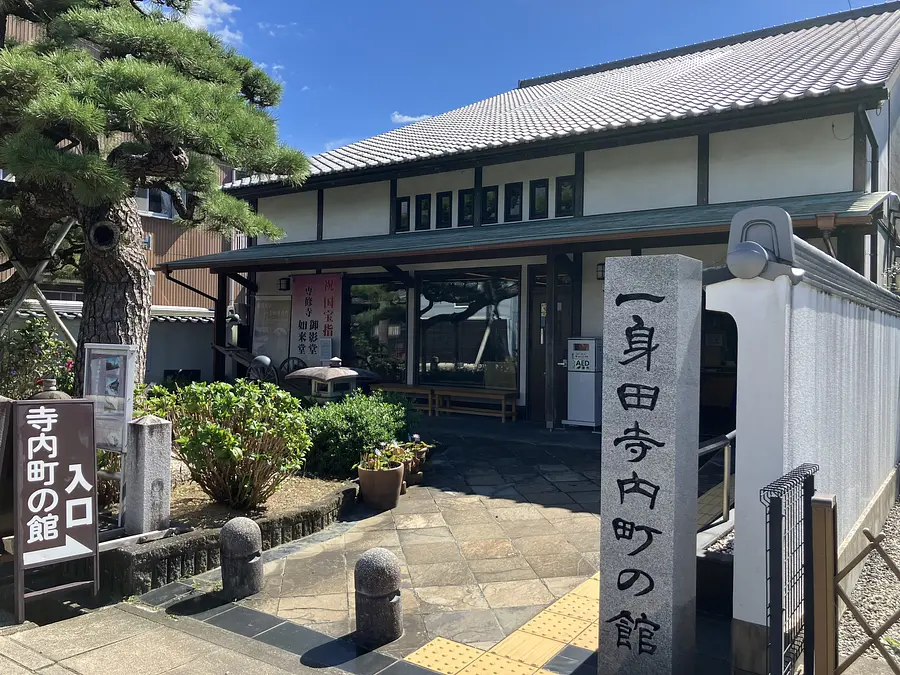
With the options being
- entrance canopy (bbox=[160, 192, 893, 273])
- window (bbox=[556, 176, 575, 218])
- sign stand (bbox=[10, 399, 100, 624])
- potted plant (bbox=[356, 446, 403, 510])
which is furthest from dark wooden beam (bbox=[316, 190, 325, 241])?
sign stand (bbox=[10, 399, 100, 624])

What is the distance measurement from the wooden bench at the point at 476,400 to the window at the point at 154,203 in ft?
38.9

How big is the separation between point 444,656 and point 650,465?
165 centimetres

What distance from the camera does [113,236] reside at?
6.97 meters

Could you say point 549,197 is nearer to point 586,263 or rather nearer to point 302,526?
point 586,263

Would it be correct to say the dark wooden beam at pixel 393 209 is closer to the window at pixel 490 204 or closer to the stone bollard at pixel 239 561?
the window at pixel 490 204

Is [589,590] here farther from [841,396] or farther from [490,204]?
[490,204]

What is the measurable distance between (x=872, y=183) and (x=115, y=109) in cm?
978

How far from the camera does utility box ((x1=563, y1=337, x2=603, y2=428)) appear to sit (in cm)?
1066

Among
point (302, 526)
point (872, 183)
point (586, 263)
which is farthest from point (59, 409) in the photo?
point (872, 183)

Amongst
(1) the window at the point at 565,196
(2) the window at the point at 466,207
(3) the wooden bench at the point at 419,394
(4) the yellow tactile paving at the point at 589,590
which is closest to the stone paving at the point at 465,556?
(4) the yellow tactile paving at the point at 589,590

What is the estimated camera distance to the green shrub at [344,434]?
23.5 feet

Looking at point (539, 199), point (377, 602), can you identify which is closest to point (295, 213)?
point (539, 199)

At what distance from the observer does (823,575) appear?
2.79m

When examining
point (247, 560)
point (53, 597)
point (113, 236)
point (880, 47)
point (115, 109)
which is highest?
point (880, 47)
